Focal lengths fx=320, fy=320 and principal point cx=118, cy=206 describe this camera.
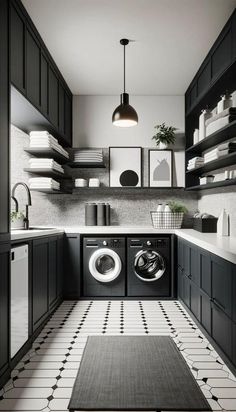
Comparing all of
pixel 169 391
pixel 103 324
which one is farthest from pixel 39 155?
pixel 169 391

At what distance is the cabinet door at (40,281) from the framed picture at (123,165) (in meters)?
1.95

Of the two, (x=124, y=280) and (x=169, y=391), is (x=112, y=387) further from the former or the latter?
(x=124, y=280)

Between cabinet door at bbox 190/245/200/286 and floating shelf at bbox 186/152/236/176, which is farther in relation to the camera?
cabinet door at bbox 190/245/200/286

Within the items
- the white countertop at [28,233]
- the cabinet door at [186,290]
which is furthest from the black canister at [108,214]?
the cabinet door at [186,290]

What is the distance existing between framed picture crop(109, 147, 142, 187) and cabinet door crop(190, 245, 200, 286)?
1.90 m

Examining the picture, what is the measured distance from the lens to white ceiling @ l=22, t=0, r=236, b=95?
2713 millimetres

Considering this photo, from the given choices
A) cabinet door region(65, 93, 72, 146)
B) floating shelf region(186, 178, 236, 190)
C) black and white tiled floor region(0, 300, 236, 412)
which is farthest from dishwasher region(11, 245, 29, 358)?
Answer: cabinet door region(65, 93, 72, 146)

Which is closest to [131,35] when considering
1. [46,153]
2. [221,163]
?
[221,163]

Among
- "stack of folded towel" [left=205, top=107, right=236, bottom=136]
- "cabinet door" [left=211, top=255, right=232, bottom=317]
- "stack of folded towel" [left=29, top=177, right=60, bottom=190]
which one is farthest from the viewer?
"stack of folded towel" [left=29, top=177, right=60, bottom=190]

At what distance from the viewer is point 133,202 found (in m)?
4.96

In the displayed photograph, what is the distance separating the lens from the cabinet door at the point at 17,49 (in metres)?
2.43

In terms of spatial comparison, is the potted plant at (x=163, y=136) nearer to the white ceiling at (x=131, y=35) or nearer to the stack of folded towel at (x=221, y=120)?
the white ceiling at (x=131, y=35)

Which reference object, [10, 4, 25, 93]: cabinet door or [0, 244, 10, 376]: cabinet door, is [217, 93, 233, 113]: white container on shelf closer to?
[10, 4, 25, 93]: cabinet door

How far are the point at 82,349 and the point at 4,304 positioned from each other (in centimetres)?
90
